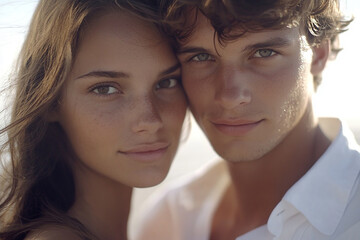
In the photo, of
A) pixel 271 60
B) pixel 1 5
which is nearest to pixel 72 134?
pixel 1 5

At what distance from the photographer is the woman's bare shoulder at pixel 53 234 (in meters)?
2.20

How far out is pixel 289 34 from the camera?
8.12ft

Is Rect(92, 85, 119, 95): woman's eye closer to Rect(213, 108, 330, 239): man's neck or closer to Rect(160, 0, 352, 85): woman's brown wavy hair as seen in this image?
Rect(160, 0, 352, 85): woman's brown wavy hair

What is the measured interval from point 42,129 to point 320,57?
152cm

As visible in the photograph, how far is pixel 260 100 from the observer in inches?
98.8

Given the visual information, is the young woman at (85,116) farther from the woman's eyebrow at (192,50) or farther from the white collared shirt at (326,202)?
the white collared shirt at (326,202)

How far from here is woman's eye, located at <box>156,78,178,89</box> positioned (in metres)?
2.58

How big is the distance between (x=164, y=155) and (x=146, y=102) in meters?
0.30

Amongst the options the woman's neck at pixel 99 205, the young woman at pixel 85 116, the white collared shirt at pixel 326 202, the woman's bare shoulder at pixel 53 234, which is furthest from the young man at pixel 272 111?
the woman's bare shoulder at pixel 53 234

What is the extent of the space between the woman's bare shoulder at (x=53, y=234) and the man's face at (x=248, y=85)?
2.92 feet

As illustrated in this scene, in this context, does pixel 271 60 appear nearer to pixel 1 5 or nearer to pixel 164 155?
pixel 164 155

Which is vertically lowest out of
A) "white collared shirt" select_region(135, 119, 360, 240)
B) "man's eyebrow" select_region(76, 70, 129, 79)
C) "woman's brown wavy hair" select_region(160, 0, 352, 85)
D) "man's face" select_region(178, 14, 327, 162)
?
"white collared shirt" select_region(135, 119, 360, 240)

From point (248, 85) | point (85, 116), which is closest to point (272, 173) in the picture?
point (248, 85)

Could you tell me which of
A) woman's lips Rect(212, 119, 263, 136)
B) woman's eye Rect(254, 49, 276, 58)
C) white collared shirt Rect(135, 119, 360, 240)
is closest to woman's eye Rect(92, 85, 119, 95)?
woman's lips Rect(212, 119, 263, 136)
